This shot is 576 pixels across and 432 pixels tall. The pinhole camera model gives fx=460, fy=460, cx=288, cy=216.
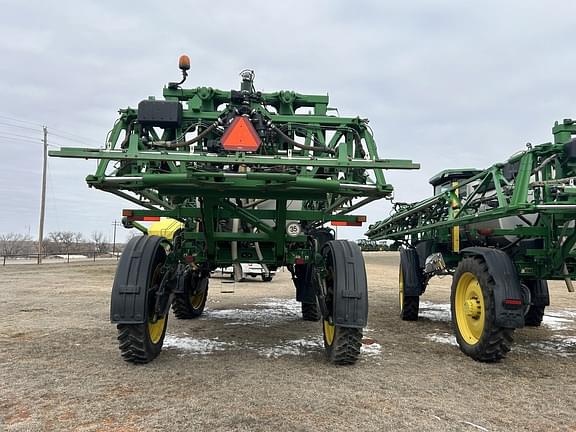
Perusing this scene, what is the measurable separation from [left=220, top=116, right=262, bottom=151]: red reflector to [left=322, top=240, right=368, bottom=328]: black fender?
1463 mm

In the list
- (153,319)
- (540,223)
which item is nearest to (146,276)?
(153,319)

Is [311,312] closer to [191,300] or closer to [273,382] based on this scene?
[191,300]

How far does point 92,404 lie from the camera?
138 inches

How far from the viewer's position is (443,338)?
21.2ft

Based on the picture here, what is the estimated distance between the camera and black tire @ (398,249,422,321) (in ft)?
26.6

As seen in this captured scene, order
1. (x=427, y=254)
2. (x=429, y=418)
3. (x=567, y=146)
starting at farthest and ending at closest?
1. (x=427, y=254)
2. (x=567, y=146)
3. (x=429, y=418)

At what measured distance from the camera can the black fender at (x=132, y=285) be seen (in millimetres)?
4336

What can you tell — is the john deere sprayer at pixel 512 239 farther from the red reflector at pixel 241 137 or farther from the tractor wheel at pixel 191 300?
the tractor wheel at pixel 191 300

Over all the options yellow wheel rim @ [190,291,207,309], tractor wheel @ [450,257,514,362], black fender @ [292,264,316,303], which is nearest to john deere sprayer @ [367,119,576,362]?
tractor wheel @ [450,257,514,362]

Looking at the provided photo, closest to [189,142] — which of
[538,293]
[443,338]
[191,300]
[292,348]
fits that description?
[292,348]

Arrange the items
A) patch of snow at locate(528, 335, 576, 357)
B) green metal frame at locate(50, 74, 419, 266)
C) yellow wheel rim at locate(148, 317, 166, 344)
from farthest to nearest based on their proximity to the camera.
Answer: patch of snow at locate(528, 335, 576, 357) < yellow wheel rim at locate(148, 317, 166, 344) < green metal frame at locate(50, 74, 419, 266)

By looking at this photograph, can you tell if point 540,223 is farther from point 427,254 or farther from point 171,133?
point 171,133

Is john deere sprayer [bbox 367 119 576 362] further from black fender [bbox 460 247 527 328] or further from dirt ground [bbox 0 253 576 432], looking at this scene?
dirt ground [bbox 0 253 576 432]

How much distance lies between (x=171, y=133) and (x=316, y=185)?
212cm
